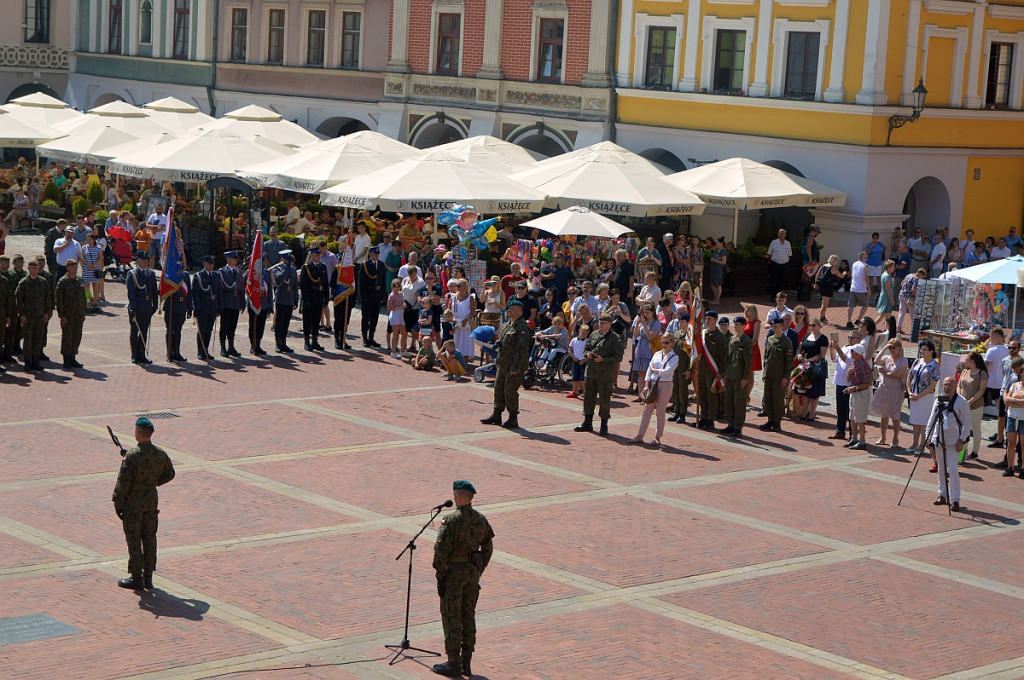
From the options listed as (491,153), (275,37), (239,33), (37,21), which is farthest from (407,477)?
(37,21)

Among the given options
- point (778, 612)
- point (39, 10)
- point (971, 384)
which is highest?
point (39, 10)

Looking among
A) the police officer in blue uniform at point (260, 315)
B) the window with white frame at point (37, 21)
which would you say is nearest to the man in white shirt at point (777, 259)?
the police officer in blue uniform at point (260, 315)

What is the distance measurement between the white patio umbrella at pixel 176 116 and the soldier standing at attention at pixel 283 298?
668 inches

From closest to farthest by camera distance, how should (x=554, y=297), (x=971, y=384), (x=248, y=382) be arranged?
(x=971, y=384)
(x=248, y=382)
(x=554, y=297)

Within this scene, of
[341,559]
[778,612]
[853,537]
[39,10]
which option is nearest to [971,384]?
[853,537]

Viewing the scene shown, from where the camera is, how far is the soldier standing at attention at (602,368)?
Answer: 19109mm

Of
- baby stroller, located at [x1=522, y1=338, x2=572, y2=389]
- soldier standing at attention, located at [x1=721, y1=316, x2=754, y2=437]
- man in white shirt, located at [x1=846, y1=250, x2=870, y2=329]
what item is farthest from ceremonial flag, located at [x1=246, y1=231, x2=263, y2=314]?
man in white shirt, located at [x1=846, y1=250, x2=870, y2=329]

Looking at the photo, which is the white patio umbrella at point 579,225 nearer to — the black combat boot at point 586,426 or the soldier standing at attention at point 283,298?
the soldier standing at attention at point 283,298

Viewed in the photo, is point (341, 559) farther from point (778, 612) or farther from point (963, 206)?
point (963, 206)

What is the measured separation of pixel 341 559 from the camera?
13.5 m

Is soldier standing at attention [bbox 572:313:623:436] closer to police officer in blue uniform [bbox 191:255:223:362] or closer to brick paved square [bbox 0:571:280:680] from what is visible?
police officer in blue uniform [bbox 191:255:223:362]

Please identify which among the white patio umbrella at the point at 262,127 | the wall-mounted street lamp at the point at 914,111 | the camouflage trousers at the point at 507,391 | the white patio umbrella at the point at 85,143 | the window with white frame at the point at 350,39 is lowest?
the camouflage trousers at the point at 507,391

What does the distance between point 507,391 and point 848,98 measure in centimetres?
1730

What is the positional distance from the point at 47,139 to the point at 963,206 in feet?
72.7
